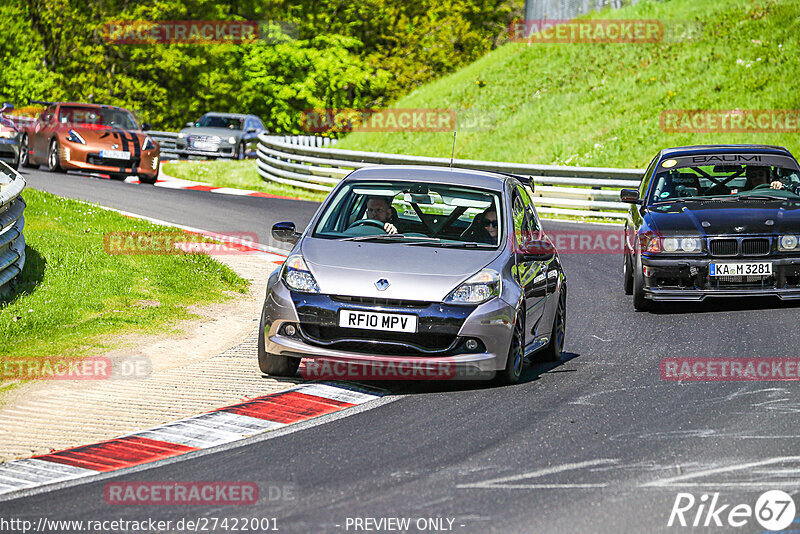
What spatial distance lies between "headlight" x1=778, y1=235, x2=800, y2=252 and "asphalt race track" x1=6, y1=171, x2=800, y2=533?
1981mm

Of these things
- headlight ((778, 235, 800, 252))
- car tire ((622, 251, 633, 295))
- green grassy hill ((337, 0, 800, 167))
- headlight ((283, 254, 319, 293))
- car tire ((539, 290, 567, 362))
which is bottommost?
car tire ((539, 290, 567, 362))

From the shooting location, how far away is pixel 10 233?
35.2 ft

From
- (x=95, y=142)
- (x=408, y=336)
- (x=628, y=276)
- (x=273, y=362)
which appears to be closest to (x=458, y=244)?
(x=408, y=336)

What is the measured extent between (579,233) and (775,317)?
8.90m

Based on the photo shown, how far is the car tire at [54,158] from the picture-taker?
2619 cm

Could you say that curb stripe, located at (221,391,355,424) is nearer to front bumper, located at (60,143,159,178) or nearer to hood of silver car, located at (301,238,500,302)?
hood of silver car, located at (301,238,500,302)

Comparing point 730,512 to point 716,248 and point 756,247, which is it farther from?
point 756,247

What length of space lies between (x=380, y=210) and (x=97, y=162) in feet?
58.1

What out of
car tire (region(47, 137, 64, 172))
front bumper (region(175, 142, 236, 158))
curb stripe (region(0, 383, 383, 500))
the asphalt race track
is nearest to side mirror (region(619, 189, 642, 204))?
the asphalt race track

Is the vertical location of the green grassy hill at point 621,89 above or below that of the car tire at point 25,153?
above

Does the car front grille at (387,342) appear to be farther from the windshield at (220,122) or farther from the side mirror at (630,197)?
→ the windshield at (220,122)

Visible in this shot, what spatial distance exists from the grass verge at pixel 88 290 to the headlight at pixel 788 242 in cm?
554

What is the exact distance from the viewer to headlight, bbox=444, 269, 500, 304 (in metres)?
8.20

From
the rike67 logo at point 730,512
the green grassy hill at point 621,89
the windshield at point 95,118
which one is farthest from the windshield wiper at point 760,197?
the green grassy hill at point 621,89
